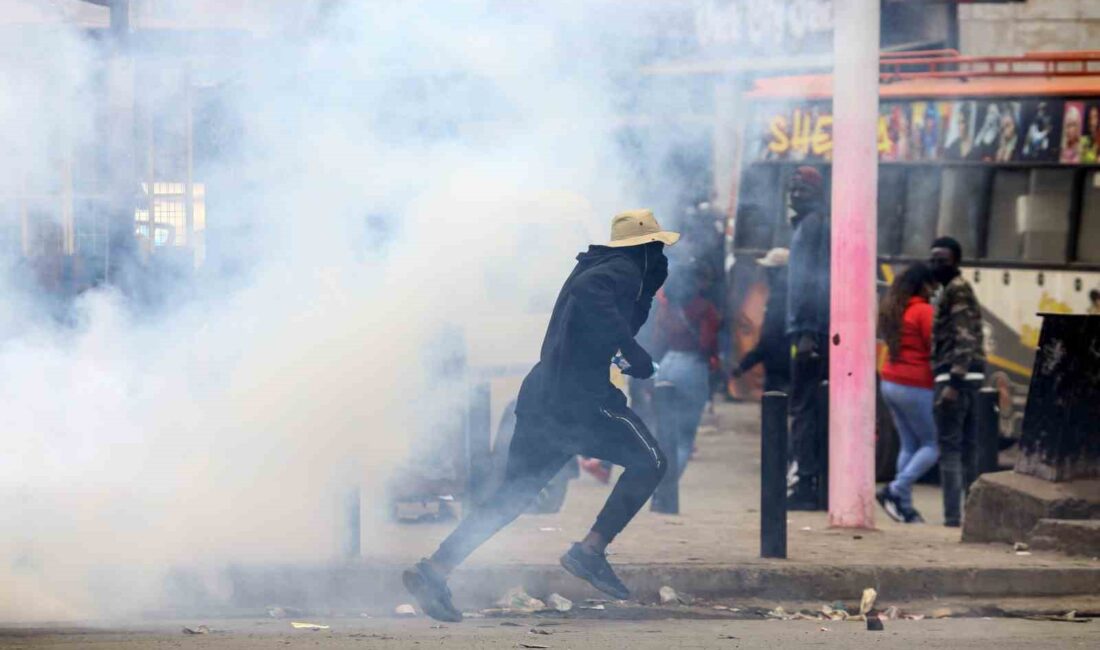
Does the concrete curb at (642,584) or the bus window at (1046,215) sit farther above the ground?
the bus window at (1046,215)

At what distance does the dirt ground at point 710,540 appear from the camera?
7.80 meters

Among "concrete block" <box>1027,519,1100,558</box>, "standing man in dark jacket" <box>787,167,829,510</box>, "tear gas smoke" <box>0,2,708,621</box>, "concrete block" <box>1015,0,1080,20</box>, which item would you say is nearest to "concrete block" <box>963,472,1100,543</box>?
"concrete block" <box>1027,519,1100,558</box>

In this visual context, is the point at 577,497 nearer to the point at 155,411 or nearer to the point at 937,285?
the point at 937,285

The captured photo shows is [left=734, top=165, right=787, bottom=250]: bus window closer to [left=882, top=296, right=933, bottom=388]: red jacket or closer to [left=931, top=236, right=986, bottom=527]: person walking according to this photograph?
[left=931, top=236, right=986, bottom=527]: person walking

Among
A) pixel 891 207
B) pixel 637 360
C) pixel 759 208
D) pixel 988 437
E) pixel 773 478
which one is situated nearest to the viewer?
pixel 637 360

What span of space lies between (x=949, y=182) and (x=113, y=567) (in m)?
9.40

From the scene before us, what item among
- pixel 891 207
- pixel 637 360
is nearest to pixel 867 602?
pixel 637 360

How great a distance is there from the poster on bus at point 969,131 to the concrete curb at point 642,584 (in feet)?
22.6

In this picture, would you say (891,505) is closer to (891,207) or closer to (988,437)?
(988,437)

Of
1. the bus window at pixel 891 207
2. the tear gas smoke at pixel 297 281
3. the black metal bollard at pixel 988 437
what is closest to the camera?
the tear gas smoke at pixel 297 281

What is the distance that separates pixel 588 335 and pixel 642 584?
46.1 inches

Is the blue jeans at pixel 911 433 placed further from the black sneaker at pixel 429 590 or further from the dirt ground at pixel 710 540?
the black sneaker at pixel 429 590

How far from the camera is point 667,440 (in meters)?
9.51

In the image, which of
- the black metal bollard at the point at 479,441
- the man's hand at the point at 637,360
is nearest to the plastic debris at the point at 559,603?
the man's hand at the point at 637,360
